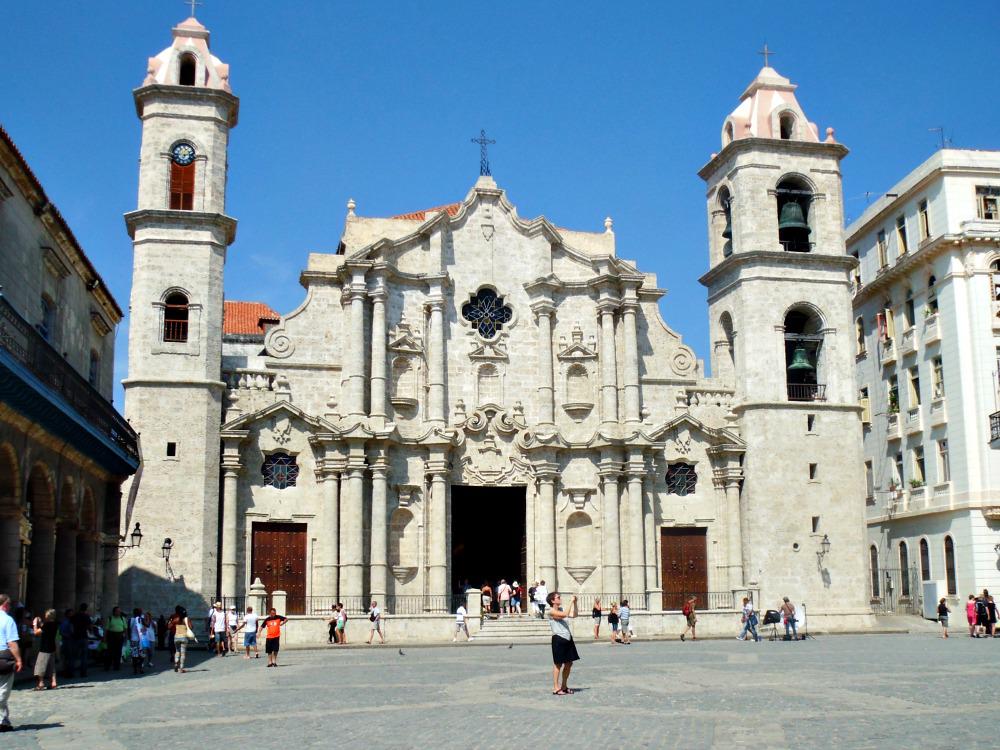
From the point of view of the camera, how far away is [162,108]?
36.5 metres

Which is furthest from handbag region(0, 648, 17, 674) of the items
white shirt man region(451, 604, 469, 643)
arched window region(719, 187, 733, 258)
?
arched window region(719, 187, 733, 258)

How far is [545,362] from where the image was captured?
127 feet

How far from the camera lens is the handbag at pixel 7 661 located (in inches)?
537

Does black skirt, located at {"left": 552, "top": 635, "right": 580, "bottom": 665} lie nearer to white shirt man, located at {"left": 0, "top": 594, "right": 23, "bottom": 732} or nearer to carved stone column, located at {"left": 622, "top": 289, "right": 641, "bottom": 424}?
white shirt man, located at {"left": 0, "top": 594, "right": 23, "bottom": 732}

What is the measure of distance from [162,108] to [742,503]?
22.2 metres

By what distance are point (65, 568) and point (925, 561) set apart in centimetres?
2909

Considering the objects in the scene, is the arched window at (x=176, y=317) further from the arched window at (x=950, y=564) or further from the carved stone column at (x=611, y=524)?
the arched window at (x=950, y=564)

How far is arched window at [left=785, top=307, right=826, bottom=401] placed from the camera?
1543 inches

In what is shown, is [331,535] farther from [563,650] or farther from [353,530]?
[563,650]

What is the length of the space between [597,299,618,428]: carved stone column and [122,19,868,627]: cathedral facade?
0.08 metres

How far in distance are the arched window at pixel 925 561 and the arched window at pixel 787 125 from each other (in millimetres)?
14988

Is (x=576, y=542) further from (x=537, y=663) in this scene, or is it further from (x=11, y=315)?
(x=11, y=315)

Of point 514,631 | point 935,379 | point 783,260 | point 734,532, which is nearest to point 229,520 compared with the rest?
point 514,631

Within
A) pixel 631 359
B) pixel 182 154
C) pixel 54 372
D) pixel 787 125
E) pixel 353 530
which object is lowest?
pixel 353 530
